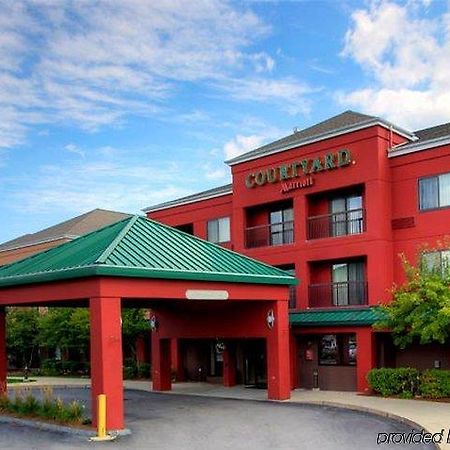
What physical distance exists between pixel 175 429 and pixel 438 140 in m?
14.9

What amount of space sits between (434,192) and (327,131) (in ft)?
17.6

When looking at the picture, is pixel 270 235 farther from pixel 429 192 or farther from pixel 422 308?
pixel 422 308

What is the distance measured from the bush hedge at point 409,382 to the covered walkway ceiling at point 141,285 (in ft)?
10.9

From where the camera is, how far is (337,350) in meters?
28.6

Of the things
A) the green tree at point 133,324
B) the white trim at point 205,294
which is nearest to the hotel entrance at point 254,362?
the green tree at point 133,324

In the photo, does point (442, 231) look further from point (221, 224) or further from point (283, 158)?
point (221, 224)

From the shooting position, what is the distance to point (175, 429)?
1920 cm

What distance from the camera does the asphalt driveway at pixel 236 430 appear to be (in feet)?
54.5

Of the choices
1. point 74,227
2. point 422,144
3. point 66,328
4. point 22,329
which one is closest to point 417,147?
point 422,144

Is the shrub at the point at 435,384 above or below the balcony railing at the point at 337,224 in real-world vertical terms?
below

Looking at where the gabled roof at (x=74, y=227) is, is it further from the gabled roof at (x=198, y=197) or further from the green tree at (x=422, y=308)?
the green tree at (x=422, y=308)

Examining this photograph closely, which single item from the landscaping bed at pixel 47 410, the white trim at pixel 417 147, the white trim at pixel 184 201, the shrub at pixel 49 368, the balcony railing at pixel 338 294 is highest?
the white trim at pixel 417 147

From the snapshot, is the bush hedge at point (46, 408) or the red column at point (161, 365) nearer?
the bush hedge at point (46, 408)

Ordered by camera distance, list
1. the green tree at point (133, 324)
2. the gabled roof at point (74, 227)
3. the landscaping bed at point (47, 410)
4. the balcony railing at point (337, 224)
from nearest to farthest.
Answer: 1. the landscaping bed at point (47, 410)
2. the balcony railing at point (337, 224)
3. the green tree at point (133, 324)
4. the gabled roof at point (74, 227)
